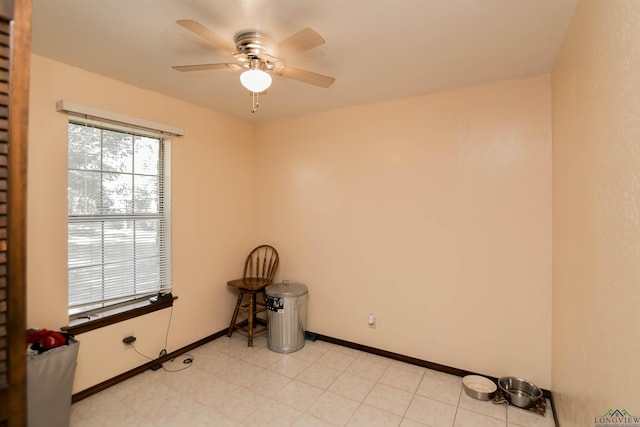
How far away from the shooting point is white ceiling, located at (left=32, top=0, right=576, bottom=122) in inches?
62.5

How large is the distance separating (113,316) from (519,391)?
327 centimetres

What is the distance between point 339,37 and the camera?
6.08 ft

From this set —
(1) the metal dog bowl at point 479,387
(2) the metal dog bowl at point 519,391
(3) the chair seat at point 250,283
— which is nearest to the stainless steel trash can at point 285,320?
(3) the chair seat at point 250,283

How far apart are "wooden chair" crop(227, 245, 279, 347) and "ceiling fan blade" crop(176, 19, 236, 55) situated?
229cm

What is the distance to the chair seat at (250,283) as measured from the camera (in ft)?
10.7

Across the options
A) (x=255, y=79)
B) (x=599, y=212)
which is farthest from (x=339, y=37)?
(x=599, y=212)

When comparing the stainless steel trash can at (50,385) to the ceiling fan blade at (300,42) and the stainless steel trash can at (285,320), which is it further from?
the ceiling fan blade at (300,42)

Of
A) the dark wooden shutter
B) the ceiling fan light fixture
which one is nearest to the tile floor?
the dark wooden shutter

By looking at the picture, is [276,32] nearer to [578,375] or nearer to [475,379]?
[578,375]

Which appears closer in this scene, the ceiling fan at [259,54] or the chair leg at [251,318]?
the ceiling fan at [259,54]

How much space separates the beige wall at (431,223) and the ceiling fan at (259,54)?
4.35 feet

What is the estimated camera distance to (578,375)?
150 centimetres

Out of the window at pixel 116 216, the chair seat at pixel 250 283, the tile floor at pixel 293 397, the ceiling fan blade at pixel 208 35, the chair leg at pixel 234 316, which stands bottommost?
the tile floor at pixel 293 397

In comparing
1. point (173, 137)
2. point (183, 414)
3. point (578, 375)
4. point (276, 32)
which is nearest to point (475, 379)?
point (578, 375)
